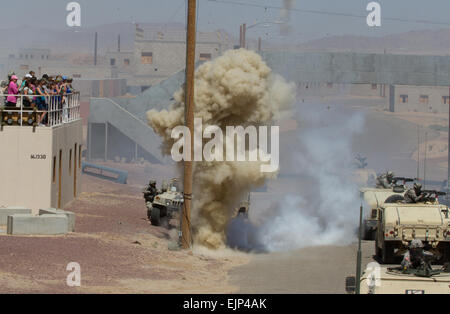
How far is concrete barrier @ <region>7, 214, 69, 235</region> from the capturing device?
2570 centimetres

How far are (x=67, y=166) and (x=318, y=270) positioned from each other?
12.5 meters

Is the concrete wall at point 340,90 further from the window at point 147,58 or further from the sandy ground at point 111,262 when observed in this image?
the sandy ground at point 111,262

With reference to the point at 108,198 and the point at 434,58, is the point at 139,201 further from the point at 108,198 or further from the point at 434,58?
the point at 434,58

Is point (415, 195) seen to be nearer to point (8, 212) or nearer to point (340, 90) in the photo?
point (8, 212)

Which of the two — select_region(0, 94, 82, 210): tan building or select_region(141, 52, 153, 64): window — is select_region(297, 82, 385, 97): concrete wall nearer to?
select_region(141, 52, 153, 64): window

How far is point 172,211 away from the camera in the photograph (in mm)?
33781

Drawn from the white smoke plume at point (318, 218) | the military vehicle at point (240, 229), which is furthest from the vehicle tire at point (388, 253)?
the military vehicle at point (240, 229)

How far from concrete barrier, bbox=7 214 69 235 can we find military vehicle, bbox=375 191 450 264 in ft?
29.5

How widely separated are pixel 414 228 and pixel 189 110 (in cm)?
727

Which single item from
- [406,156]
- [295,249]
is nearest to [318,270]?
[295,249]

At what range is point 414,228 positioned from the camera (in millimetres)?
26484

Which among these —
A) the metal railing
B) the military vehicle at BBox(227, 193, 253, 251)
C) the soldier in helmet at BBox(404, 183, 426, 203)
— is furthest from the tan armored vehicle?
the metal railing

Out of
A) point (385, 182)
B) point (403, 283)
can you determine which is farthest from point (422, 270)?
point (385, 182)
